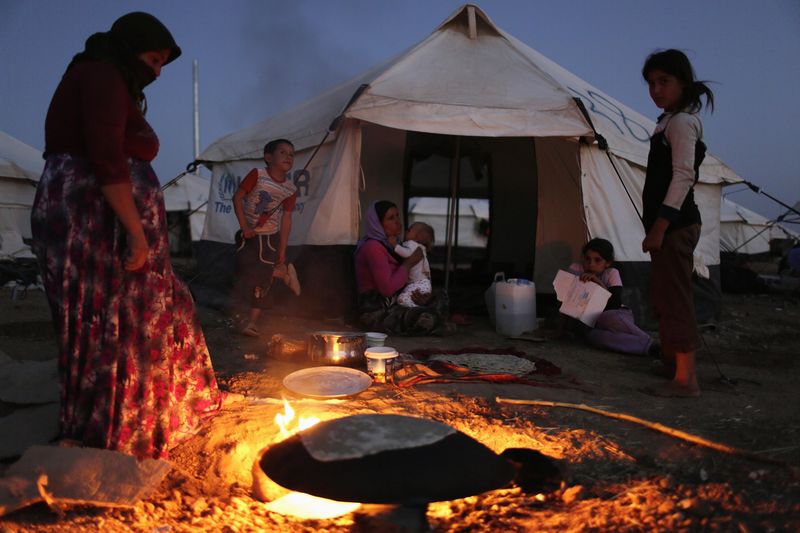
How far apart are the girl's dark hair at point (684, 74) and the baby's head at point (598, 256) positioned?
178 centimetres

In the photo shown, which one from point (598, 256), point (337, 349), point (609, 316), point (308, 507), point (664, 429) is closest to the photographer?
point (308, 507)

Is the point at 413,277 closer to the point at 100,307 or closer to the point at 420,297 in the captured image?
the point at 420,297

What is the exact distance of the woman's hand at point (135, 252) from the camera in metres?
1.89

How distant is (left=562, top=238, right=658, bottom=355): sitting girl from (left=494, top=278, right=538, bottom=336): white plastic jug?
0.43 meters

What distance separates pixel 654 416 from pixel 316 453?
1.78 m

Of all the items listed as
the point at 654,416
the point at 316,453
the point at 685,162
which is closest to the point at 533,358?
the point at 654,416

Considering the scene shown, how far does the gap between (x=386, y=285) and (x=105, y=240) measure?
2846 millimetres

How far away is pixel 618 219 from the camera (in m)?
5.31

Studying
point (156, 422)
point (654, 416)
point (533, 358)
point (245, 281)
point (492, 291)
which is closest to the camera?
point (156, 422)

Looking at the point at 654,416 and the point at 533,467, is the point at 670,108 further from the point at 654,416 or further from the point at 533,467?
the point at 533,467

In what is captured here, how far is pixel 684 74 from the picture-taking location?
2.83m

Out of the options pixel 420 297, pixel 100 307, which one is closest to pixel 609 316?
pixel 420 297

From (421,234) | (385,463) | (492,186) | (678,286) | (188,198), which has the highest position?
(188,198)

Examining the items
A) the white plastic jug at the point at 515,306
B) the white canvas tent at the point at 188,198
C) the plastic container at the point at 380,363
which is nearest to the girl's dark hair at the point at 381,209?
the white plastic jug at the point at 515,306
